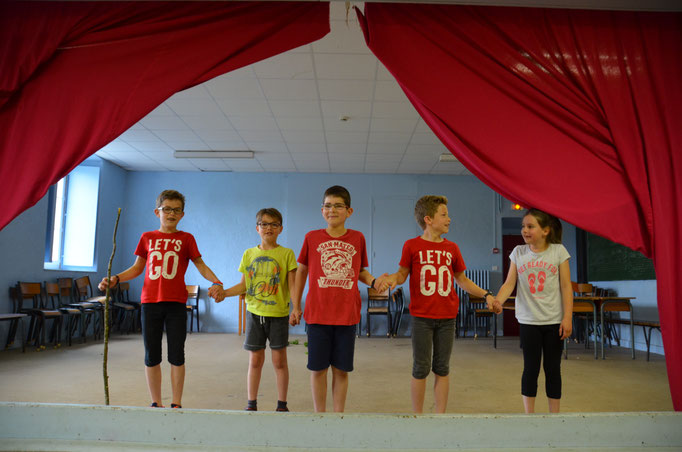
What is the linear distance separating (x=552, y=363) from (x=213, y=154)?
21.5 feet

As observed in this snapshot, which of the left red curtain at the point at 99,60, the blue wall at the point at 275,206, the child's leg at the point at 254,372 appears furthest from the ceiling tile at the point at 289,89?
the blue wall at the point at 275,206

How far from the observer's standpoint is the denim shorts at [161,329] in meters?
2.70

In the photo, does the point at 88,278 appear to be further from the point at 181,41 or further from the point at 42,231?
the point at 181,41

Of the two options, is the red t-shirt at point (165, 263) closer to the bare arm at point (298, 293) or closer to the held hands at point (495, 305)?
the bare arm at point (298, 293)

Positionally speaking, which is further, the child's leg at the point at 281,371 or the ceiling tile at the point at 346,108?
the ceiling tile at the point at 346,108

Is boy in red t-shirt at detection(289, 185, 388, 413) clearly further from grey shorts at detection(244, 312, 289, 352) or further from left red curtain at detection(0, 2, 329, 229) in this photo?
left red curtain at detection(0, 2, 329, 229)

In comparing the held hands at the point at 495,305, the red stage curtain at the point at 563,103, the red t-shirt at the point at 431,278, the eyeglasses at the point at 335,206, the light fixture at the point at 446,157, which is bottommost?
the held hands at the point at 495,305

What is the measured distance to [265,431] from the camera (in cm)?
180

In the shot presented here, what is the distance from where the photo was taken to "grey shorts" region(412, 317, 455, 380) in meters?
2.45

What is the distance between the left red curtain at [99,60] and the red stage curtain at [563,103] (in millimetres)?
622

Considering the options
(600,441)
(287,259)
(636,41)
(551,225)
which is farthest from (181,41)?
(600,441)

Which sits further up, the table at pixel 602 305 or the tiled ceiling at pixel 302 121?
the tiled ceiling at pixel 302 121

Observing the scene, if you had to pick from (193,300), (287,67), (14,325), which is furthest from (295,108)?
(193,300)

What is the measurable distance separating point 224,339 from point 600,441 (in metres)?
6.54
